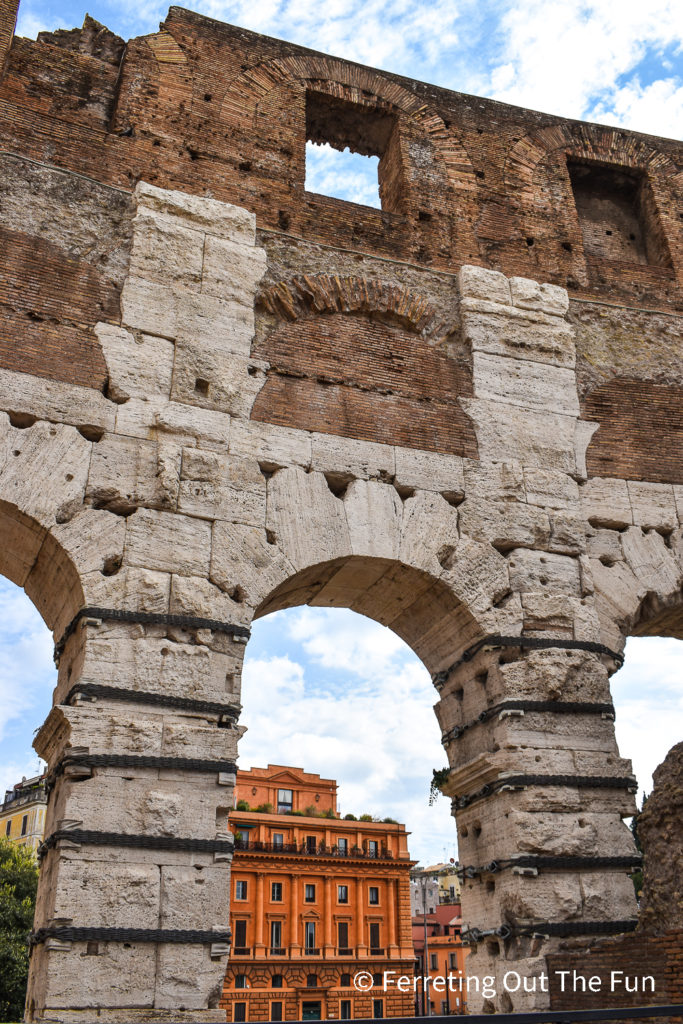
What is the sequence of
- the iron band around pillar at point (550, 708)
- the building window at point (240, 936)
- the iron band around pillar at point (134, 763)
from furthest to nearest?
the building window at point (240, 936)
the iron band around pillar at point (550, 708)
the iron band around pillar at point (134, 763)

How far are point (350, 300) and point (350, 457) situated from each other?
1.67m

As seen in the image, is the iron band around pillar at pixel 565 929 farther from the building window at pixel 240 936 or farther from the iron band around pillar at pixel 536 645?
the building window at pixel 240 936

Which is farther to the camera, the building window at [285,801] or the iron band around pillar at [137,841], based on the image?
the building window at [285,801]

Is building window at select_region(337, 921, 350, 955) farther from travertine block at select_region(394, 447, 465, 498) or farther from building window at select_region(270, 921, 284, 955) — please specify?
travertine block at select_region(394, 447, 465, 498)

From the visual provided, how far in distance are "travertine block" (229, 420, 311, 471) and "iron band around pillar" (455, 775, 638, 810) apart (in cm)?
289

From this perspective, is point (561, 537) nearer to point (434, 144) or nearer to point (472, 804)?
point (472, 804)

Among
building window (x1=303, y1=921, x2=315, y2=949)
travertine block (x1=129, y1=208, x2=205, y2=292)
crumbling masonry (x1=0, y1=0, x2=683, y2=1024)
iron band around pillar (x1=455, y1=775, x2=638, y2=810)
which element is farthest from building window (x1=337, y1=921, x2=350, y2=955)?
travertine block (x1=129, y1=208, x2=205, y2=292)

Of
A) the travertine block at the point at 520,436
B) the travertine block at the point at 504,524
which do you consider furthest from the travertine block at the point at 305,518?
the travertine block at the point at 520,436

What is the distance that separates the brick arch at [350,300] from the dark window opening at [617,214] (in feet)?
9.07

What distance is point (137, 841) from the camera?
5.33 metres

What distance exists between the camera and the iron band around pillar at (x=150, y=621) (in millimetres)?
5910

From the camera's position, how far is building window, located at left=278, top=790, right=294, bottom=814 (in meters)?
35.0

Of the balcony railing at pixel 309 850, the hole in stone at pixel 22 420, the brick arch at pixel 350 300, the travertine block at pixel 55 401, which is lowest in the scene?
the hole in stone at pixel 22 420

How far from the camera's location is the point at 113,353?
6.85 metres
